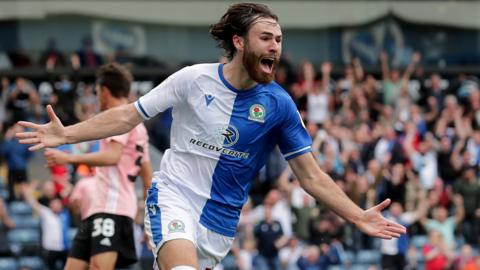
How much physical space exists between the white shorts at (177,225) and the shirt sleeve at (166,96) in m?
0.51

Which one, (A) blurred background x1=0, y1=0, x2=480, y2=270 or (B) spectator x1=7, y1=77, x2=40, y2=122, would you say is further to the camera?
(B) spectator x1=7, y1=77, x2=40, y2=122

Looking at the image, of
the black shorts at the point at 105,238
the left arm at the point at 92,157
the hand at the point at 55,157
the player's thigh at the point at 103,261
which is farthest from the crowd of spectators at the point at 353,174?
the hand at the point at 55,157

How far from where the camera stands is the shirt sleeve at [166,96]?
7.77 meters

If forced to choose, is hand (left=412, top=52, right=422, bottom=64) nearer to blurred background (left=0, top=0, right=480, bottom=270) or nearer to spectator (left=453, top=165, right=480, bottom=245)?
blurred background (left=0, top=0, right=480, bottom=270)

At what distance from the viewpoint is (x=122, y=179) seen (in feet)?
31.8

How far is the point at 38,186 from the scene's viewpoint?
20.3 m

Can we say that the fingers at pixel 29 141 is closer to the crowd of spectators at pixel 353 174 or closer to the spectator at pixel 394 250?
the crowd of spectators at pixel 353 174

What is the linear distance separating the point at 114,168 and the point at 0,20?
16.0 meters

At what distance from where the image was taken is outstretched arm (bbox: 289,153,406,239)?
770 centimetres

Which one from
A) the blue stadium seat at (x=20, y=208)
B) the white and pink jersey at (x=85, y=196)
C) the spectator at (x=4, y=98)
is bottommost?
the blue stadium seat at (x=20, y=208)

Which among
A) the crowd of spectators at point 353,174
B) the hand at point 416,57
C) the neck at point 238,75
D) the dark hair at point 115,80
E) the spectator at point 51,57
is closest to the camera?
the neck at point 238,75

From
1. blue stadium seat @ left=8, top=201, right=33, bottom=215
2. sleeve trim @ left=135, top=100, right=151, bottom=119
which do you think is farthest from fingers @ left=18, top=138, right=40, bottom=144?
blue stadium seat @ left=8, top=201, right=33, bottom=215

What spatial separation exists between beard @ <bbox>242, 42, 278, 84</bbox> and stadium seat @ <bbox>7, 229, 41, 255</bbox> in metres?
12.0

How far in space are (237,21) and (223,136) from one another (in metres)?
0.78
